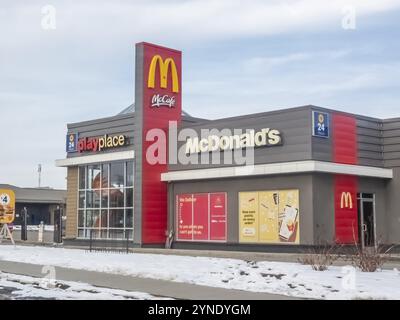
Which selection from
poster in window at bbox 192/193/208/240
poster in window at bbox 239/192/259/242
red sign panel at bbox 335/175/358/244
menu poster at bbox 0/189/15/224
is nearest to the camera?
red sign panel at bbox 335/175/358/244

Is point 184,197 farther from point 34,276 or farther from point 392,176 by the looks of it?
point 34,276

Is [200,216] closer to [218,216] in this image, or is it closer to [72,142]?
[218,216]

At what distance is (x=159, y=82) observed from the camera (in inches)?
1198

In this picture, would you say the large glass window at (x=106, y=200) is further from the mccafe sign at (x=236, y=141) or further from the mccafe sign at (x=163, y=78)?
the mccafe sign at (x=236, y=141)

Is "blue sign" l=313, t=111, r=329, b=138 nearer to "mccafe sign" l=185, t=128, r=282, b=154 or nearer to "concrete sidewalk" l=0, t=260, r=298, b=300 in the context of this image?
"mccafe sign" l=185, t=128, r=282, b=154

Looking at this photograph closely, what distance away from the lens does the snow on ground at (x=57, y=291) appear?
1258 cm

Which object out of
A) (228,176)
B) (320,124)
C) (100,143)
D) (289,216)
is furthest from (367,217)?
(100,143)

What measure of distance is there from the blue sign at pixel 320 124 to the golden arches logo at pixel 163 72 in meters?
9.13

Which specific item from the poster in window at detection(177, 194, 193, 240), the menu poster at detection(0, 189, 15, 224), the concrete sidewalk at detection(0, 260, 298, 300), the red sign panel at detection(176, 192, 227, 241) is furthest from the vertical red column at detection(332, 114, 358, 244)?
the menu poster at detection(0, 189, 15, 224)

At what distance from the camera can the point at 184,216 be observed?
29.1m

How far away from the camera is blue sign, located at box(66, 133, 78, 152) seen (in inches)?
1339

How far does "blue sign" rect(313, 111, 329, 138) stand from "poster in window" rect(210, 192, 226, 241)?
543 centimetres
